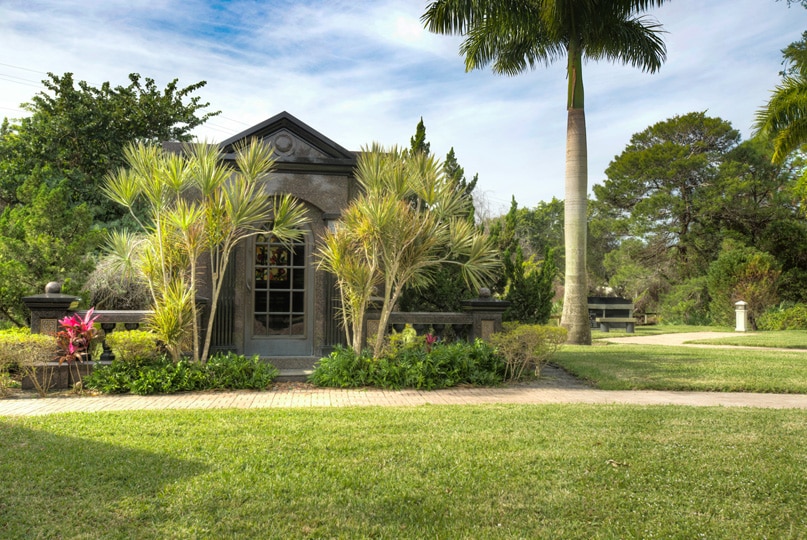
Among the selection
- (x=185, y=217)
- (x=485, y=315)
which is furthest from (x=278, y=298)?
(x=485, y=315)

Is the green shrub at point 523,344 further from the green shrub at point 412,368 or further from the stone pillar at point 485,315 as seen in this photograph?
the stone pillar at point 485,315

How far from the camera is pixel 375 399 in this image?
25.5 ft

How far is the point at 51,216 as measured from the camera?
41.4ft

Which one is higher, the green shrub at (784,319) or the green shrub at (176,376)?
the green shrub at (784,319)

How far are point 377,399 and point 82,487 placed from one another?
4.09 metres

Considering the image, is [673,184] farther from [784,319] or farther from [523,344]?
[523,344]

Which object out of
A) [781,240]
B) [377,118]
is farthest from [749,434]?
[781,240]

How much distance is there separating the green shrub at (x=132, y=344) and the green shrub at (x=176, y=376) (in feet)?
0.25

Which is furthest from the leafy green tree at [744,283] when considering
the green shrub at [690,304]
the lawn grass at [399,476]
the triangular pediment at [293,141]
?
the triangular pediment at [293,141]

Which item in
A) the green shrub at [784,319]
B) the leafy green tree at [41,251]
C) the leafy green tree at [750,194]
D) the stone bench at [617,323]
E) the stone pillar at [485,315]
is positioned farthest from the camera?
the leafy green tree at [750,194]

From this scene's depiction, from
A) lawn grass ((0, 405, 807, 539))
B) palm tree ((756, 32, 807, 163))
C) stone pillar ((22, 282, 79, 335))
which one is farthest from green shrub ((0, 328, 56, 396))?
palm tree ((756, 32, 807, 163))

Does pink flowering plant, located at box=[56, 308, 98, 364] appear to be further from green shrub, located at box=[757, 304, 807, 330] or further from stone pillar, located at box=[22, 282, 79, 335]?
green shrub, located at box=[757, 304, 807, 330]

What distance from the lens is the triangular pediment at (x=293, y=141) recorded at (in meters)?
10.3

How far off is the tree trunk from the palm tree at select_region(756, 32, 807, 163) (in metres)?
7.61
